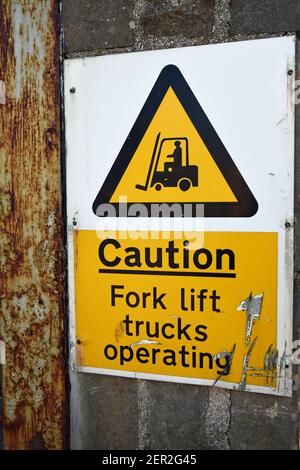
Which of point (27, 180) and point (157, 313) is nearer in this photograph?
A: point (157, 313)

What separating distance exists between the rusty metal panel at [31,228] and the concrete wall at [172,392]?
0.26ft

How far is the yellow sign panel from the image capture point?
111 cm

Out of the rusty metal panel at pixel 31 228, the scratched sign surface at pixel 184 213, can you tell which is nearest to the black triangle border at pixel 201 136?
the scratched sign surface at pixel 184 213

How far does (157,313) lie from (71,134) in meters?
0.56

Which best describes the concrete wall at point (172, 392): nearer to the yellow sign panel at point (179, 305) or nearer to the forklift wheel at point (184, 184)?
the yellow sign panel at point (179, 305)

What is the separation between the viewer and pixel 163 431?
3.95 ft

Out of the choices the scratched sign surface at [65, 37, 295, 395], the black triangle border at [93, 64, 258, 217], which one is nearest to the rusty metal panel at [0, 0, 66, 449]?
the scratched sign surface at [65, 37, 295, 395]

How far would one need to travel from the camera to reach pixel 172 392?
1187 millimetres

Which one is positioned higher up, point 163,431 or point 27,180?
point 27,180

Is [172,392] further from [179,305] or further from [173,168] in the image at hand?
[173,168]

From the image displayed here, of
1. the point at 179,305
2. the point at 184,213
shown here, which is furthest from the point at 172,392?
the point at 184,213
